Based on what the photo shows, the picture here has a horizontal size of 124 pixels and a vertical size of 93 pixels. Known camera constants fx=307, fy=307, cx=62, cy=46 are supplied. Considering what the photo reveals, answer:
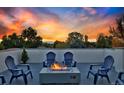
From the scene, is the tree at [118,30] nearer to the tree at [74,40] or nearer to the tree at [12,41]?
the tree at [74,40]

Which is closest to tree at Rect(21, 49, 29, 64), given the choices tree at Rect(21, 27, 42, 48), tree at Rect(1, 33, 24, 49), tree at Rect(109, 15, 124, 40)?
tree at Rect(1, 33, 24, 49)

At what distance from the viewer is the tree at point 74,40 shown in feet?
42.9

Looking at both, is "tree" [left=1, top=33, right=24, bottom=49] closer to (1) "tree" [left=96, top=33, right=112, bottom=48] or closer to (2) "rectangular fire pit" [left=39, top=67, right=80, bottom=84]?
(1) "tree" [left=96, top=33, right=112, bottom=48]

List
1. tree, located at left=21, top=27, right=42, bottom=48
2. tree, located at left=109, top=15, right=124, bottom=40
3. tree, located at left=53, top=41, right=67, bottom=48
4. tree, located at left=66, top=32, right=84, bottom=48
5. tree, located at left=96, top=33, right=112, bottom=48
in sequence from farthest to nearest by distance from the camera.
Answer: tree, located at left=53, top=41, right=67, bottom=48
tree, located at left=66, top=32, right=84, bottom=48
tree, located at left=21, top=27, right=42, bottom=48
tree, located at left=96, top=33, right=112, bottom=48
tree, located at left=109, top=15, right=124, bottom=40

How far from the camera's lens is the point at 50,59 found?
34.1ft

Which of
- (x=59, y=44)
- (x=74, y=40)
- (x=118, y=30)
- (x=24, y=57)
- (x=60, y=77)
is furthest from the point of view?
(x=59, y=44)

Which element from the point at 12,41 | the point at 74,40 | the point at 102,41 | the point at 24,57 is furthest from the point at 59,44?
the point at 12,41

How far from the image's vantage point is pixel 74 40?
43.1 ft

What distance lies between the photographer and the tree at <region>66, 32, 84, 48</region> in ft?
42.9

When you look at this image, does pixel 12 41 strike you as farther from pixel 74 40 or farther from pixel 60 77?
pixel 60 77

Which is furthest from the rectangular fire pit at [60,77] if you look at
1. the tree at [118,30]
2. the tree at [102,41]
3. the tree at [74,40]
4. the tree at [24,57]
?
the tree at [74,40]
